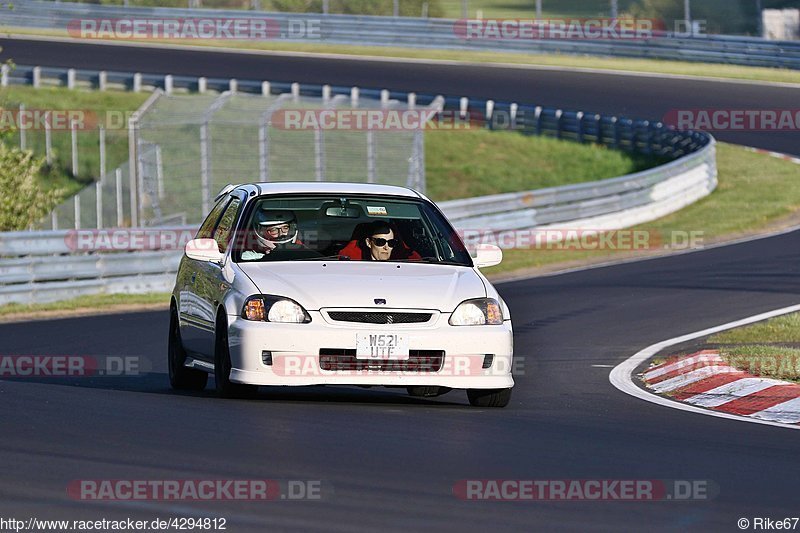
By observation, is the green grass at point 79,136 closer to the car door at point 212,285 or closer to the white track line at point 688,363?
the car door at point 212,285

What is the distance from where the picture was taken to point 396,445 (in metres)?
8.16

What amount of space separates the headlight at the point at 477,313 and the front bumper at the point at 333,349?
0.05 m

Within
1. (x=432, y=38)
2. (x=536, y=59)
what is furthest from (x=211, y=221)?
(x=432, y=38)

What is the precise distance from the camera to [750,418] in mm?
10055

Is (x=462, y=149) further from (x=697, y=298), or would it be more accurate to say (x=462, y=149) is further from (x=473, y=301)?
(x=473, y=301)

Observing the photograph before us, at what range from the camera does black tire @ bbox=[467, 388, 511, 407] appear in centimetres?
1034

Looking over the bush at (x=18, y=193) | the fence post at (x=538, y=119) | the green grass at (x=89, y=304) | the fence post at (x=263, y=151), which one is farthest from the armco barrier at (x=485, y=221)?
the fence post at (x=538, y=119)

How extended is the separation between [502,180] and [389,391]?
994 inches

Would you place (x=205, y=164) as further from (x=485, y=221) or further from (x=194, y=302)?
(x=194, y=302)

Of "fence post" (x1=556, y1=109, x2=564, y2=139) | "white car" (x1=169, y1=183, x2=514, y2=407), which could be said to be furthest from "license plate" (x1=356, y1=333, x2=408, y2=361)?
"fence post" (x1=556, y1=109, x2=564, y2=139)

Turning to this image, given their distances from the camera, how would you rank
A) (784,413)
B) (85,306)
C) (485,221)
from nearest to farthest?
(784,413), (85,306), (485,221)

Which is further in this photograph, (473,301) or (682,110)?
(682,110)

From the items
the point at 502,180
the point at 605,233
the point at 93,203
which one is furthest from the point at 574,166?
the point at 93,203

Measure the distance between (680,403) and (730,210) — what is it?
19051 mm
